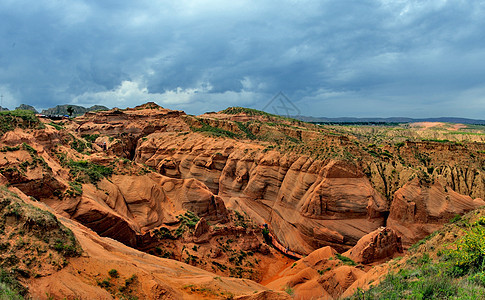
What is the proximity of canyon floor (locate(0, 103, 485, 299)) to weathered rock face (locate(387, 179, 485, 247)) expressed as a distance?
0.40ft

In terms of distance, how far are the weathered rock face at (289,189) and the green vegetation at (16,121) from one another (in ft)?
84.5

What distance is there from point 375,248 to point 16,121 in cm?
3320

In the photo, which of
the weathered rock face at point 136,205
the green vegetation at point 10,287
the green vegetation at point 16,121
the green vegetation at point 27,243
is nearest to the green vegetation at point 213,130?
the weathered rock face at point 136,205

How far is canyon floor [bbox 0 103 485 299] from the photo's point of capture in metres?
10.7

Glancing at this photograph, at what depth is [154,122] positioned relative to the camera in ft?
→ 222

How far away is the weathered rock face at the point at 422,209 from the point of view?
31016 millimetres

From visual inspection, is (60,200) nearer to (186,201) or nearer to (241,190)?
(186,201)

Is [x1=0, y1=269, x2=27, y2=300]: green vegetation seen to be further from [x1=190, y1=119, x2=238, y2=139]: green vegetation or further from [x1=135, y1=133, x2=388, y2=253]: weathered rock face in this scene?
[x1=190, y1=119, x2=238, y2=139]: green vegetation

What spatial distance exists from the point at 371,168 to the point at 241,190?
62.1 ft

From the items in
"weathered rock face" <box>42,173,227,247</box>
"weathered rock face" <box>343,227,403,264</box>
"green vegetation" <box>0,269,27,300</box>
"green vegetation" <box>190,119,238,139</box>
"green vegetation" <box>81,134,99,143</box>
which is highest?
"green vegetation" <box>190,119,238,139</box>

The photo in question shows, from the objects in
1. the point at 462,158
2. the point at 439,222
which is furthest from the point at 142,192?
the point at 462,158

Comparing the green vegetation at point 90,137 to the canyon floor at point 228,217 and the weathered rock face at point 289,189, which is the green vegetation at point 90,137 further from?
the weathered rock face at point 289,189

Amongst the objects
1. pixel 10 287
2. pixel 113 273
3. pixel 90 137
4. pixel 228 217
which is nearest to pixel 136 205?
pixel 228 217

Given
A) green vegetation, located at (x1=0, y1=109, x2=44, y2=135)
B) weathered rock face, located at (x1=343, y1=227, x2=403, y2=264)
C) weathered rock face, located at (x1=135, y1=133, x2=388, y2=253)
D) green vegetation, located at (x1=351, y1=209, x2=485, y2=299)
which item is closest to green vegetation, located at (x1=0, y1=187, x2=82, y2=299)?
green vegetation, located at (x1=351, y1=209, x2=485, y2=299)
